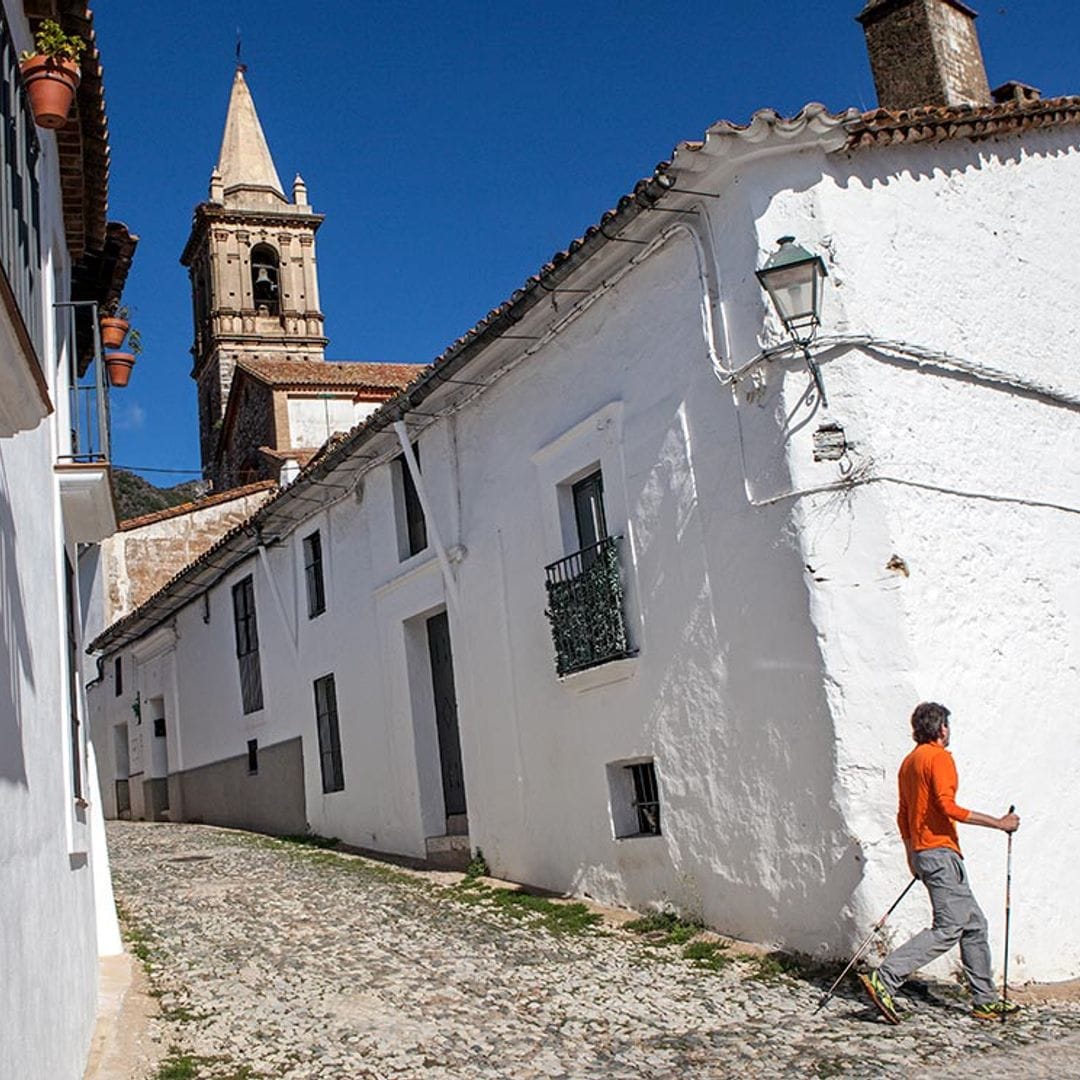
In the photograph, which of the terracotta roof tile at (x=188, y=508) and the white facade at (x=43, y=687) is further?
the terracotta roof tile at (x=188, y=508)

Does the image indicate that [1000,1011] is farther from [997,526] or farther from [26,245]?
[26,245]

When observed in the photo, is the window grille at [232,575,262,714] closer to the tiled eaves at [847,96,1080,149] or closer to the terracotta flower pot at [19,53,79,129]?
the tiled eaves at [847,96,1080,149]

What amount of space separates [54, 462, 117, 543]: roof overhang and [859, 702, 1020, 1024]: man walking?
4692mm

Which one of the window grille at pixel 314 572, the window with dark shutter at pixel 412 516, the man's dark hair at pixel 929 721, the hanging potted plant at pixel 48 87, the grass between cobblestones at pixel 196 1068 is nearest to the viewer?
the hanging potted plant at pixel 48 87

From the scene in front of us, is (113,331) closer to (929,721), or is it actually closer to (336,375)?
(929,721)

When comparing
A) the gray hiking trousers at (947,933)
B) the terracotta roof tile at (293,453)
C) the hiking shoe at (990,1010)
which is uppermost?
the terracotta roof tile at (293,453)

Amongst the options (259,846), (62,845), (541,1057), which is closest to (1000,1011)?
(541,1057)

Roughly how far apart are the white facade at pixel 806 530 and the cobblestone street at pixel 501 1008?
72 centimetres

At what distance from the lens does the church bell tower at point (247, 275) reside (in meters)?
42.5

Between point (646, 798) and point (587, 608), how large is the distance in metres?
1.47

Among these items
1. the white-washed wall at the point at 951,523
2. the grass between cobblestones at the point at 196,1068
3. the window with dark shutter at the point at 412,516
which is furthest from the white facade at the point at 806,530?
the grass between cobblestones at the point at 196,1068

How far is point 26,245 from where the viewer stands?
437 centimetres

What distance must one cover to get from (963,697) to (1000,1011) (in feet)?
6.10

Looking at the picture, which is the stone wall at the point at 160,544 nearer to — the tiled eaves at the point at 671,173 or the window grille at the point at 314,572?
the window grille at the point at 314,572
